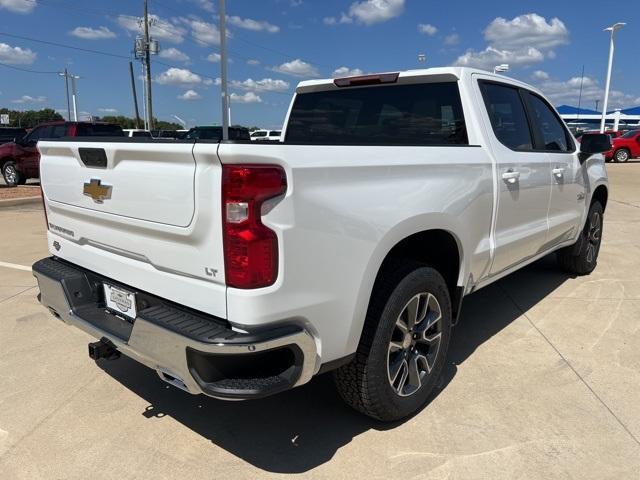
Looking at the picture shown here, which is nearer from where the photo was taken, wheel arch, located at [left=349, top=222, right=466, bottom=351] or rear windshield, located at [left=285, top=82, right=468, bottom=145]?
→ wheel arch, located at [left=349, top=222, right=466, bottom=351]

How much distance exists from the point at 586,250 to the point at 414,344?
3.61 meters

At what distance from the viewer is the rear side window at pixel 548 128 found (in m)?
4.30

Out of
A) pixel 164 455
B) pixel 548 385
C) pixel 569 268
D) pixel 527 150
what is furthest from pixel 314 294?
pixel 569 268

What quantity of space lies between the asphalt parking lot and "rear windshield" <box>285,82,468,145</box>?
1.57 metres

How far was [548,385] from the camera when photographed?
3334 millimetres

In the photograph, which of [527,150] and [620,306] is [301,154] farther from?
[620,306]

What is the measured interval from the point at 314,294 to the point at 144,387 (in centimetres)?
171

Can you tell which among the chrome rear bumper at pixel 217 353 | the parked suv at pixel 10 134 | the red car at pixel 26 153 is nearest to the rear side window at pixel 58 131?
the red car at pixel 26 153

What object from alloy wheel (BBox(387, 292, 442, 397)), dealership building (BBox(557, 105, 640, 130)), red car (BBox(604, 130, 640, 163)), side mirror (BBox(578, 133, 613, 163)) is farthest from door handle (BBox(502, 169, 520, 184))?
dealership building (BBox(557, 105, 640, 130))

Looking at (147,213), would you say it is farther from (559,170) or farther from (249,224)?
(559,170)

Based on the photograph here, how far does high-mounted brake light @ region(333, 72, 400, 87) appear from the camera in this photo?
3762mm

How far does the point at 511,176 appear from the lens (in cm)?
351

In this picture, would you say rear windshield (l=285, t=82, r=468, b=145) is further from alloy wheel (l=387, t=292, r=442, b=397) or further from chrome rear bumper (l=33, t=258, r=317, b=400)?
chrome rear bumper (l=33, t=258, r=317, b=400)

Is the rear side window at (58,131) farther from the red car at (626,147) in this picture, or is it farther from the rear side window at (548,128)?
the red car at (626,147)
